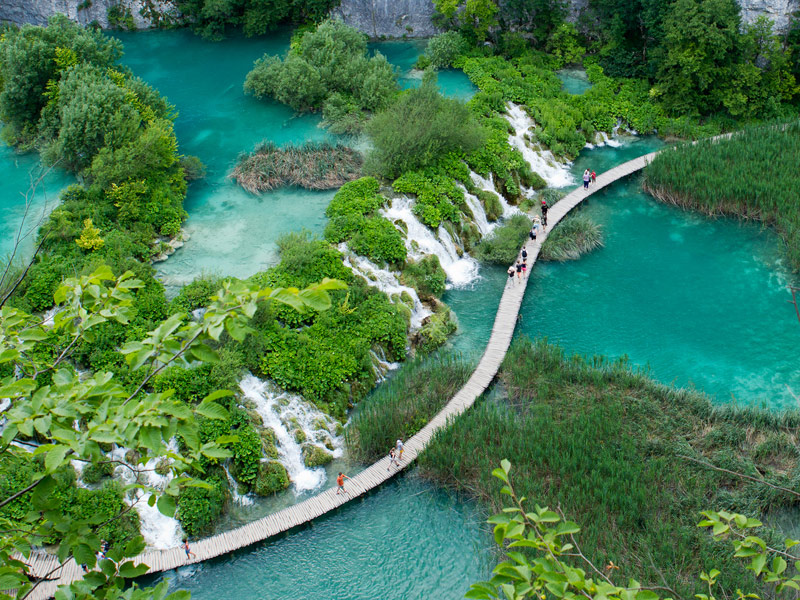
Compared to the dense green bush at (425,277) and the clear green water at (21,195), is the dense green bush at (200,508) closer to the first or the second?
the dense green bush at (425,277)

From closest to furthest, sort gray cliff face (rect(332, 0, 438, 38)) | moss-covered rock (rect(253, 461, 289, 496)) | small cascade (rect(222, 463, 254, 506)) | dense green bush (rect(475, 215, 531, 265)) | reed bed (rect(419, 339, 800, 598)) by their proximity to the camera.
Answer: reed bed (rect(419, 339, 800, 598)) → small cascade (rect(222, 463, 254, 506)) → moss-covered rock (rect(253, 461, 289, 496)) → dense green bush (rect(475, 215, 531, 265)) → gray cliff face (rect(332, 0, 438, 38))

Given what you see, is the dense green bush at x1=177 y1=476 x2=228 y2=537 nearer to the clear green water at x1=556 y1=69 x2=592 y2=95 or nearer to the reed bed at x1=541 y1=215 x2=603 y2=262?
the reed bed at x1=541 y1=215 x2=603 y2=262

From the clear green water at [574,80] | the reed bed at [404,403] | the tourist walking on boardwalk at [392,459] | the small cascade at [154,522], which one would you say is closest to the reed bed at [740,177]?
the clear green water at [574,80]

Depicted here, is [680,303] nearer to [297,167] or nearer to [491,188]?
[491,188]

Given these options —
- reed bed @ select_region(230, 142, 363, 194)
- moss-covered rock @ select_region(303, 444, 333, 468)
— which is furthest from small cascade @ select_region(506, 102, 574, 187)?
moss-covered rock @ select_region(303, 444, 333, 468)

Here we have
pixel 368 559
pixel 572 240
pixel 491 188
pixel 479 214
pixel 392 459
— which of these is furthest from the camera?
pixel 491 188

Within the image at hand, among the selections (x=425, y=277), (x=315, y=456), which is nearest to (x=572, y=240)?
(x=425, y=277)
